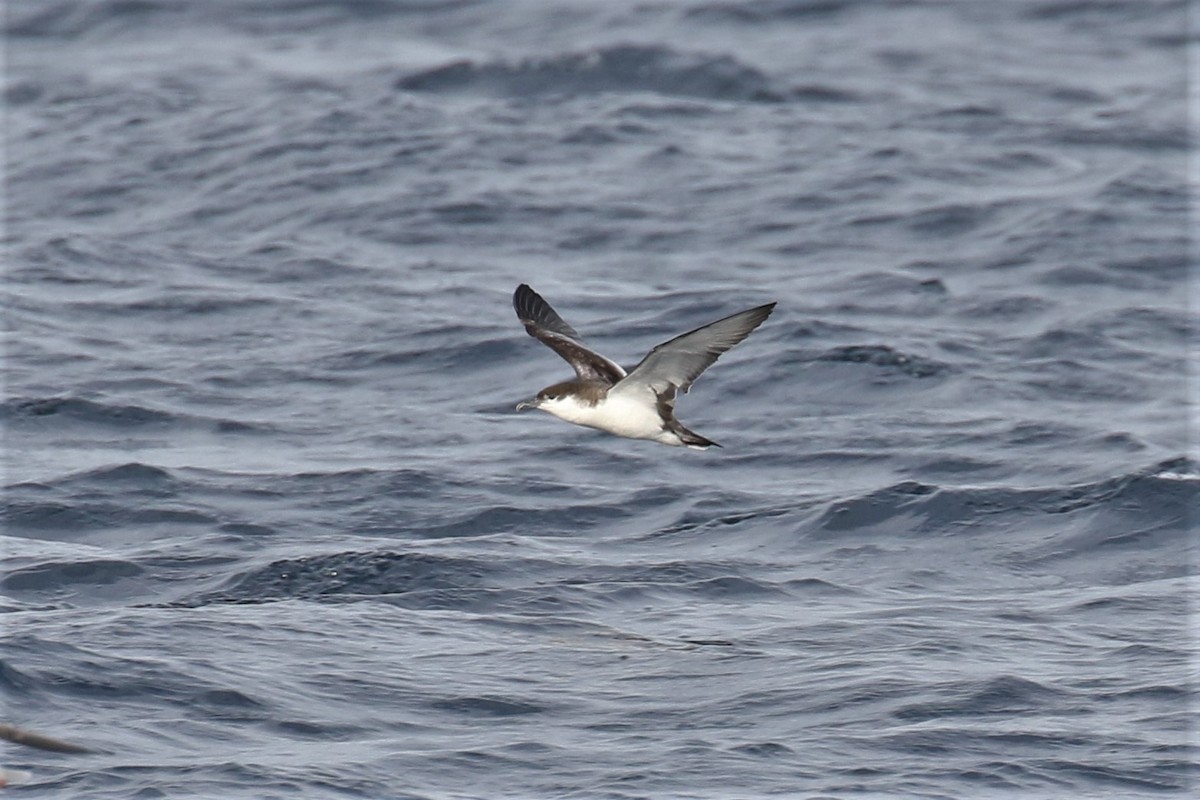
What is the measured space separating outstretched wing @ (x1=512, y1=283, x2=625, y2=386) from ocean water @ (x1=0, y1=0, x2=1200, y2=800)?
4.72 feet

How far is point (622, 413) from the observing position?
11.6 m

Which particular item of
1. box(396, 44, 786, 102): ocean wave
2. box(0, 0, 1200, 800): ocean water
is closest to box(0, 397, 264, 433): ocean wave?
box(0, 0, 1200, 800): ocean water

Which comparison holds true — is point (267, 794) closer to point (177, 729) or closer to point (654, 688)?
point (177, 729)

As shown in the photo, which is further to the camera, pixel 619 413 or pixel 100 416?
pixel 100 416

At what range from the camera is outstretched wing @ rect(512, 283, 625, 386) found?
11938 mm

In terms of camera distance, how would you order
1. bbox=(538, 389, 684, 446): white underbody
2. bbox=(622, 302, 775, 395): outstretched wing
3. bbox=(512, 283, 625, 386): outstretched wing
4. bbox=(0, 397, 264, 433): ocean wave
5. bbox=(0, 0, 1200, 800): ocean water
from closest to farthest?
bbox=(0, 0, 1200, 800): ocean water, bbox=(622, 302, 775, 395): outstretched wing, bbox=(538, 389, 684, 446): white underbody, bbox=(512, 283, 625, 386): outstretched wing, bbox=(0, 397, 264, 433): ocean wave

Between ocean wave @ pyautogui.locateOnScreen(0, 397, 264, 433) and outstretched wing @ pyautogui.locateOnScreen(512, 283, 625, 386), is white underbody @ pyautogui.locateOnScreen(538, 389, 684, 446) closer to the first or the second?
outstretched wing @ pyautogui.locateOnScreen(512, 283, 625, 386)

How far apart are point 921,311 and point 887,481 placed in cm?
426

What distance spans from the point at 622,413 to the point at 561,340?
781 mm

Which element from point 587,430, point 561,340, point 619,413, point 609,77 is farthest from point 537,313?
point 609,77

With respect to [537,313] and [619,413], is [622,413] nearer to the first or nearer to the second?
[619,413]

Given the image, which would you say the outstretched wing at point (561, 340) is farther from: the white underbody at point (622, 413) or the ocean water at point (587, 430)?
the ocean water at point (587, 430)

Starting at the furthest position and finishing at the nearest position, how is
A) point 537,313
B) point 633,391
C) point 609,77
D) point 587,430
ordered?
point 609,77 → point 587,430 → point 537,313 → point 633,391

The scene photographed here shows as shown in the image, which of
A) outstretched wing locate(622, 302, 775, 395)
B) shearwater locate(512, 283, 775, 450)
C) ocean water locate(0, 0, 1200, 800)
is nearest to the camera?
ocean water locate(0, 0, 1200, 800)
